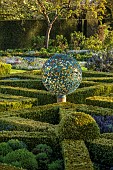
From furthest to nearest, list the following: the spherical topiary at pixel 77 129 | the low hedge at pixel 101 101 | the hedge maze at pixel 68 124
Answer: the low hedge at pixel 101 101 < the spherical topiary at pixel 77 129 < the hedge maze at pixel 68 124

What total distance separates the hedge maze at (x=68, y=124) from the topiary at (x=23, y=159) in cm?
44

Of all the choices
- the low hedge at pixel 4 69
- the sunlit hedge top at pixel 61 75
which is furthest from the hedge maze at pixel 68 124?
the low hedge at pixel 4 69

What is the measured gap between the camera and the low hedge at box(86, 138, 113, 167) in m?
7.30

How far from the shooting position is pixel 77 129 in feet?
25.0

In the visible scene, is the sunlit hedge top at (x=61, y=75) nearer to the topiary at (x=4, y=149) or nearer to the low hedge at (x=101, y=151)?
the low hedge at (x=101, y=151)

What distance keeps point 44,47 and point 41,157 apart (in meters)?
28.1

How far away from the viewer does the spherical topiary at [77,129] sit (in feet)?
25.0

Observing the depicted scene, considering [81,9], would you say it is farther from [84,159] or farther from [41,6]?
[84,159]

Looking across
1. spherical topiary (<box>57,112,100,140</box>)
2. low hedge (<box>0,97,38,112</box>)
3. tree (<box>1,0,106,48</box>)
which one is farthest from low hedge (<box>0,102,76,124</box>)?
tree (<box>1,0,106,48</box>)

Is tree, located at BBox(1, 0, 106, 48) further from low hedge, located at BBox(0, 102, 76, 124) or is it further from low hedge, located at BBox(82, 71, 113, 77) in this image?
low hedge, located at BBox(0, 102, 76, 124)

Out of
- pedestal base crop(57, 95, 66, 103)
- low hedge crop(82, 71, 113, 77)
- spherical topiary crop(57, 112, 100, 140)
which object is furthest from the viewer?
low hedge crop(82, 71, 113, 77)

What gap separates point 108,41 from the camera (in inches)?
1323

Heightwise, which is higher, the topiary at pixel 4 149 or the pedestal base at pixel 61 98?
the topiary at pixel 4 149

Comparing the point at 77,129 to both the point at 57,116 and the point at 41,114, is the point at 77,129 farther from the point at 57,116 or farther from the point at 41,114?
the point at 57,116
